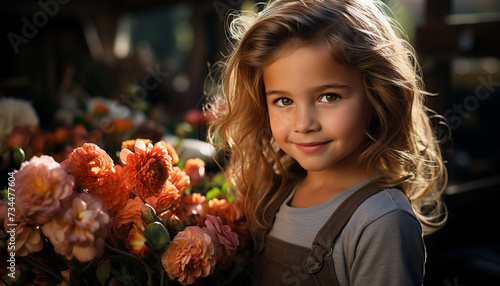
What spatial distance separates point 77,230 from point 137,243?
0.54 feet

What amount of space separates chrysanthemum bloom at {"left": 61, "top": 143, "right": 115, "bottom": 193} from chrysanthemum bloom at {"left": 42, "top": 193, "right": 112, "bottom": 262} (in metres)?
0.09

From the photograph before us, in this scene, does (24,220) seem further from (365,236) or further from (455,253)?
(455,253)

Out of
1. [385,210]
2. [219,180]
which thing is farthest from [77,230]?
[219,180]

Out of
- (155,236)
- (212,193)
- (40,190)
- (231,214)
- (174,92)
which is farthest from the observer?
(174,92)

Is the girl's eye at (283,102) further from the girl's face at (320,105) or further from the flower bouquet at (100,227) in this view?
the flower bouquet at (100,227)

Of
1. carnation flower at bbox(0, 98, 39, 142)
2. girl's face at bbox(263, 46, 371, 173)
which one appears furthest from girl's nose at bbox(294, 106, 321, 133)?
carnation flower at bbox(0, 98, 39, 142)

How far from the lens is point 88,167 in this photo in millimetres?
811

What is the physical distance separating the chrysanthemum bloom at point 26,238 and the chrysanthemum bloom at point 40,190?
0.07 m

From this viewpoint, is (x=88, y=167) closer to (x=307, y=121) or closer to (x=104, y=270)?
(x=104, y=270)

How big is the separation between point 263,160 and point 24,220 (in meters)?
0.71

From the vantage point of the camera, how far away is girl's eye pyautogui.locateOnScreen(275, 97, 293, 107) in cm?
104

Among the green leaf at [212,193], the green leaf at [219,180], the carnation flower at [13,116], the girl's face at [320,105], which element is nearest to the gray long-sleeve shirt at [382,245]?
the girl's face at [320,105]

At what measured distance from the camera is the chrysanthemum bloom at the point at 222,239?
95cm

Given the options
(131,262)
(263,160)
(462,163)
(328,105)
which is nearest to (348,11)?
(328,105)
